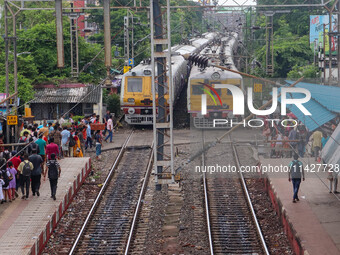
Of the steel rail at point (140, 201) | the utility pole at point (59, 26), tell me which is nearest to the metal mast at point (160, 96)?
the steel rail at point (140, 201)

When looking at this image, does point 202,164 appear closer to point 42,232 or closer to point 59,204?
point 59,204

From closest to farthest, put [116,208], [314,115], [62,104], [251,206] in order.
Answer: [314,115] < [251,206] < [116,208] < [62,104]

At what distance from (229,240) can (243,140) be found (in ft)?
31.6

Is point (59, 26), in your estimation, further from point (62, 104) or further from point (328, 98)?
point (62, 104)

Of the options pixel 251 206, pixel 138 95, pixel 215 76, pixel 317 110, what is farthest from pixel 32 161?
pixel 138 95

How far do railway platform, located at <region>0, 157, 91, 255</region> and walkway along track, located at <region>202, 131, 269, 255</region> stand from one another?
3.23 metres

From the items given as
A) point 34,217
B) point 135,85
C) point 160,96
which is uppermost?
point 160,96

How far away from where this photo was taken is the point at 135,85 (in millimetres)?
23906

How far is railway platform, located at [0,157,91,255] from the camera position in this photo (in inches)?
422

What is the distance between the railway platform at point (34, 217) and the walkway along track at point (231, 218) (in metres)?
3.23

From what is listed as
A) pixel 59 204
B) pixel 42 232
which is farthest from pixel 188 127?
pixel 42 232

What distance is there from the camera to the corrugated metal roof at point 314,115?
12395 mm

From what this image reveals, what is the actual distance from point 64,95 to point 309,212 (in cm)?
1518

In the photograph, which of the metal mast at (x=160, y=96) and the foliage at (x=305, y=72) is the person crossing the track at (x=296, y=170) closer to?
the metal mast at (x=160, y=96)
